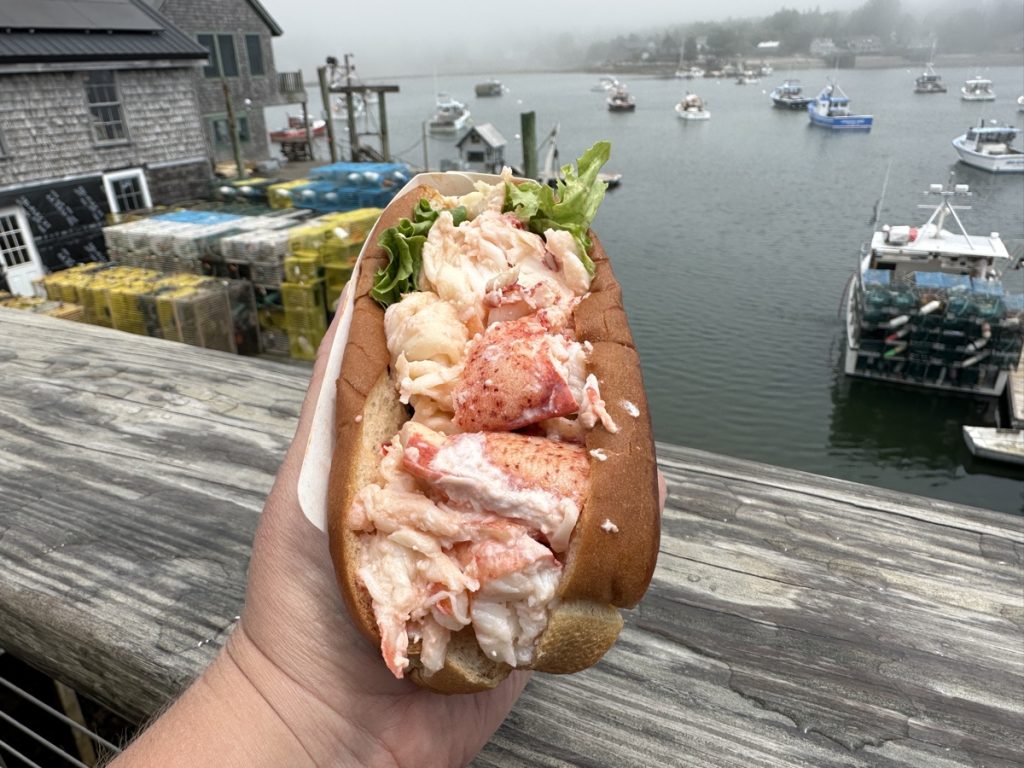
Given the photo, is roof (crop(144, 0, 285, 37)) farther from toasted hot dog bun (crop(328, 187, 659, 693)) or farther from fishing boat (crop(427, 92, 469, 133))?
fishing boat (crop(427, 92, 469, 133))

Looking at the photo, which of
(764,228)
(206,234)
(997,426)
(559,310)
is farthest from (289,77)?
(559,310)

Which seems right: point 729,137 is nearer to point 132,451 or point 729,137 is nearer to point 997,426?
point 997,426

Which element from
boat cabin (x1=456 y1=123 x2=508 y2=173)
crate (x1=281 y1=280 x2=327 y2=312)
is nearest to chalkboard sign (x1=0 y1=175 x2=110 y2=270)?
crate (x1=281 y1=280 x2=327 y2=312)

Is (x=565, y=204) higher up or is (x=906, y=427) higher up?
(x=565, y=204)

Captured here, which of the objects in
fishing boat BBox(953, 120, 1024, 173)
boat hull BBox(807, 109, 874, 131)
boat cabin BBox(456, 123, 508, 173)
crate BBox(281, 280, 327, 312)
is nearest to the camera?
crate BBox(281, 280, 327, 312)

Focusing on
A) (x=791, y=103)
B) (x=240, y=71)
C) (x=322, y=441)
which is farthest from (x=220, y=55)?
(x=791, y=103)

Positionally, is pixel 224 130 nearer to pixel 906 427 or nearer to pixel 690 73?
pixel 906 427
